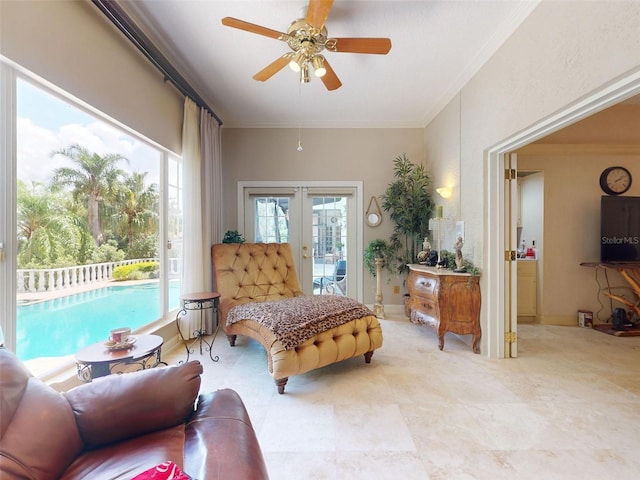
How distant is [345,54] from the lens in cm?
249

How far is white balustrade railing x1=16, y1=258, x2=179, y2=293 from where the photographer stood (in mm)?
1489

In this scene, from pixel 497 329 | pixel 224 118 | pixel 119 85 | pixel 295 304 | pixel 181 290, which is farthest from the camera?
pixel 224 118

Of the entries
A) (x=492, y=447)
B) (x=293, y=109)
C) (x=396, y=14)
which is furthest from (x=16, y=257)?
(x=293, y=109)

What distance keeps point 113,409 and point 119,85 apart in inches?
87.0

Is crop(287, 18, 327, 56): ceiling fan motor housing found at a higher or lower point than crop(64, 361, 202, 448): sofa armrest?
higher

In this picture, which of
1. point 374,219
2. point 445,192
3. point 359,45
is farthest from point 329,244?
point 359,45

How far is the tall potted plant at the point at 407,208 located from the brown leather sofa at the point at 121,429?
3.30 meters

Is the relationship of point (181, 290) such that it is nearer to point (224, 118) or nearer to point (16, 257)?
point (16, 257)

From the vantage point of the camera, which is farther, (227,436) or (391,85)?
(391,85)

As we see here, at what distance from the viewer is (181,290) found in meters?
2.96

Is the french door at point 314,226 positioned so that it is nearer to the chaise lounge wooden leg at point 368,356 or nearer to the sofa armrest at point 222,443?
the chaise lounge wooden leg at point 368,356

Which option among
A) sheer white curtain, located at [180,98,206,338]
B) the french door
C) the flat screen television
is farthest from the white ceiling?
the flat screen television

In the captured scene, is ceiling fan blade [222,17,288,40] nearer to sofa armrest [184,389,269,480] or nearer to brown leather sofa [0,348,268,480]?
brown leather sofa [0,348,268,480]

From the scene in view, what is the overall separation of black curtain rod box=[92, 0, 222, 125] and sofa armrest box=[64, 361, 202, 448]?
2.23 m
